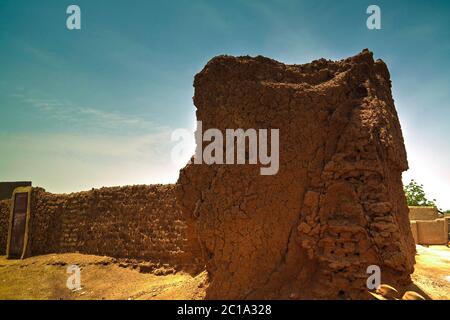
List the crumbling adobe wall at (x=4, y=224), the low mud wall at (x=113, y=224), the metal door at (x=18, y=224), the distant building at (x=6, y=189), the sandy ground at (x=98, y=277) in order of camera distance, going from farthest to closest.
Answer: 1. the distant building at (x=6, y=189)
2. the crumbling adobe wall at (x=4, y=224)
3. the metal door at (x=18, y=224)
4. the low mud wall at (x=113, y=224)
5. the sandy ground at (x=98, y=277)

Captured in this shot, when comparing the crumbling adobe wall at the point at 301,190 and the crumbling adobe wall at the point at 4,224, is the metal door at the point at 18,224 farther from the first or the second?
the crumbling adobe wall at the point at 301,190

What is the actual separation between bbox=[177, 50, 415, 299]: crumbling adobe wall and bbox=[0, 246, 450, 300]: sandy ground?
1.91 m

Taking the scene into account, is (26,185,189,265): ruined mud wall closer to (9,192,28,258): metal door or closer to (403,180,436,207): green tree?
(9,192,28,258): metal door

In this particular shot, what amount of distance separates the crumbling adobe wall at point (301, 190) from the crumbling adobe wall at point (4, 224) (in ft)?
50.0

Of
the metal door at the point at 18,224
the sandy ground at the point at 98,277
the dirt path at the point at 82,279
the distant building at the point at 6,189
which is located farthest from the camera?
the distant building at the point at 6,189

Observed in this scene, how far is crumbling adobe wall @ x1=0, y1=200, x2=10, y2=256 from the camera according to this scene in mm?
15953

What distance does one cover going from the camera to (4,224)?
16109 millimetres

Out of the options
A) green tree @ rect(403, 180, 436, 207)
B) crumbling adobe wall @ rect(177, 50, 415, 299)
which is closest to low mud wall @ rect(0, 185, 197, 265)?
crumbling adobe wall @ rect(177, 50, 415, 299)

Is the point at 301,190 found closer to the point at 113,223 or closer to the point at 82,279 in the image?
the point at 82,279

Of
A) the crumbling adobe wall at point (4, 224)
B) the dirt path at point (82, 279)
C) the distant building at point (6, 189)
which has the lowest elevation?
the dirt path at point (82, 279)

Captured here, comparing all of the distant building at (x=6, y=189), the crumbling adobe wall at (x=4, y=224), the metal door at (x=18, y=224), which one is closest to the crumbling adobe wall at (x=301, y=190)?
the metal door at (x=18, y=224)

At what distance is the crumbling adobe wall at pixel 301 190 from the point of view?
4207mm
